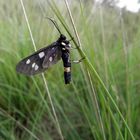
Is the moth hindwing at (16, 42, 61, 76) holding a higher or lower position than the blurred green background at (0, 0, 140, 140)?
higher

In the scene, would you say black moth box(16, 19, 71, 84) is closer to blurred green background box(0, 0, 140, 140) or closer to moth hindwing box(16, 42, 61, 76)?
moth hindwing box(16, 42, 61, 76)

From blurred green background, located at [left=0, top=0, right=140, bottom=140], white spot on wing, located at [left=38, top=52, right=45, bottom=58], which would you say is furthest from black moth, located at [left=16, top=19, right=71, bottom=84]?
blurred green background, located at [left=0, top=0, right=140, bottom=140]

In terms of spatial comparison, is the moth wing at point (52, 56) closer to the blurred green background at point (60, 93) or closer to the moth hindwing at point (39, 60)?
the moth hindwing at point (39, 60)

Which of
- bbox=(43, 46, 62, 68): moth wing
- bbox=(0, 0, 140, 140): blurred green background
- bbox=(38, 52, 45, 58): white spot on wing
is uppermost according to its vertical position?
bbox=(38, 52, 45, 58): white spot on wing

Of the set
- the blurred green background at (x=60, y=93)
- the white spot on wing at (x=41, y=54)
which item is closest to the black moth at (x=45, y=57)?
the white spot on wing at (x=41, y=54)

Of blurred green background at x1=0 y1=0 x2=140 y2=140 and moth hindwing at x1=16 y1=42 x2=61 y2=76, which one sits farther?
blurred green background at x1=0 y1=0 x2=140 y2=140

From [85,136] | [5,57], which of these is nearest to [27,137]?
[85,136]

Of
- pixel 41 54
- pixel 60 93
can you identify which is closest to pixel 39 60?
pixel 41 54

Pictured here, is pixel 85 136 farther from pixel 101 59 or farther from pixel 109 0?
pixel 109 0
